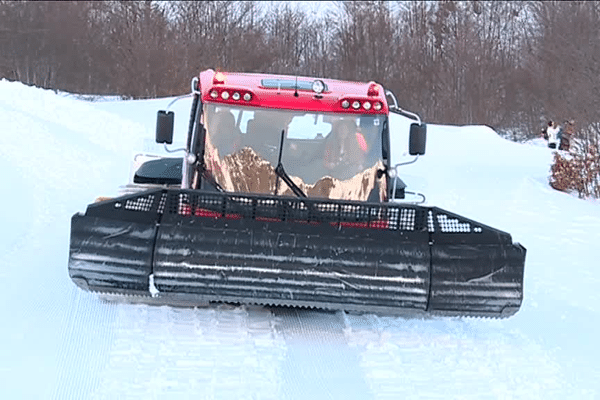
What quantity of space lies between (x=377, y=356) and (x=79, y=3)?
47322 mm

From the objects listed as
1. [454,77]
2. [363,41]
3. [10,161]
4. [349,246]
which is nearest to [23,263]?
[349,246]

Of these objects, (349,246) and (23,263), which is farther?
(23,263)

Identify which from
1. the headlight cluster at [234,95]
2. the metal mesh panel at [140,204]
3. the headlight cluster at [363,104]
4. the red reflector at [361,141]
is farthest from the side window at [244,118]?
the metal mesh panel at [140,204]

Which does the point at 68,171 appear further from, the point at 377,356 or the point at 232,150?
the point at 377,356

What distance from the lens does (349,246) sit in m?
5.44

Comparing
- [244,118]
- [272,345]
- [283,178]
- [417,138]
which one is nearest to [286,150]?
[283,178]

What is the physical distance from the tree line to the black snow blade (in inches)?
1292

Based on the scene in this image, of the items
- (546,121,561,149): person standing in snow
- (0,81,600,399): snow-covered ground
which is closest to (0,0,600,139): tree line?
(546,121,561,149): person standing in snow

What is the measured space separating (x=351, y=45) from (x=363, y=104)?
42.1 m

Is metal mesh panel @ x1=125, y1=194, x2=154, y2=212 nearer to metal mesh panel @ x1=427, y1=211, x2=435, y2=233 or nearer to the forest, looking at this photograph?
metal mesh panel @ x1=427, y1=211, x2=435, y2=233

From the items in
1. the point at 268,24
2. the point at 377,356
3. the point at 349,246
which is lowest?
the point at 377,356

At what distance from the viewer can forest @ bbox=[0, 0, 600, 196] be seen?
1652 inches

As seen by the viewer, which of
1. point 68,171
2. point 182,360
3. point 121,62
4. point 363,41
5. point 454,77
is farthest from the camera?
point 363,41

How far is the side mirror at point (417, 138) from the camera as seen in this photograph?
6.83m
